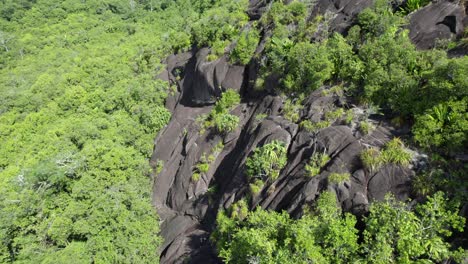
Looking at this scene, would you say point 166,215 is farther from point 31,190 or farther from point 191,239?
point 31,190

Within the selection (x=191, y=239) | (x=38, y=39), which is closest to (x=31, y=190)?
(x=191, y=239)

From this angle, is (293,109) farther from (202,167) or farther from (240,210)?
(202,167)

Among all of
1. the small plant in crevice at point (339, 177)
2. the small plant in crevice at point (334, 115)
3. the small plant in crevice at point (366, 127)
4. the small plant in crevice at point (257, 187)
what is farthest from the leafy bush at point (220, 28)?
the small plant in crevice at point (339, 177)

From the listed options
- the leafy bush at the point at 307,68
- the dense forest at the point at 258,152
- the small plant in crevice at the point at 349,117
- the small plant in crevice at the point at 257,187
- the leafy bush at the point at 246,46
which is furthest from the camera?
the leafy bush at the point at 246,46

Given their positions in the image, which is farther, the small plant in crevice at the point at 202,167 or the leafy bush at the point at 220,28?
the leafy bush at the point at 220,28

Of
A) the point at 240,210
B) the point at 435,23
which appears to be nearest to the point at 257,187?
the point at 240,210

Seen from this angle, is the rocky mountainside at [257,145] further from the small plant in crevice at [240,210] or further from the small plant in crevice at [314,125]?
the small plant in crevice at [240,210]

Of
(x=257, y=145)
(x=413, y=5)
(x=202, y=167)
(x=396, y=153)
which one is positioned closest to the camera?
(x=396, y=153)
